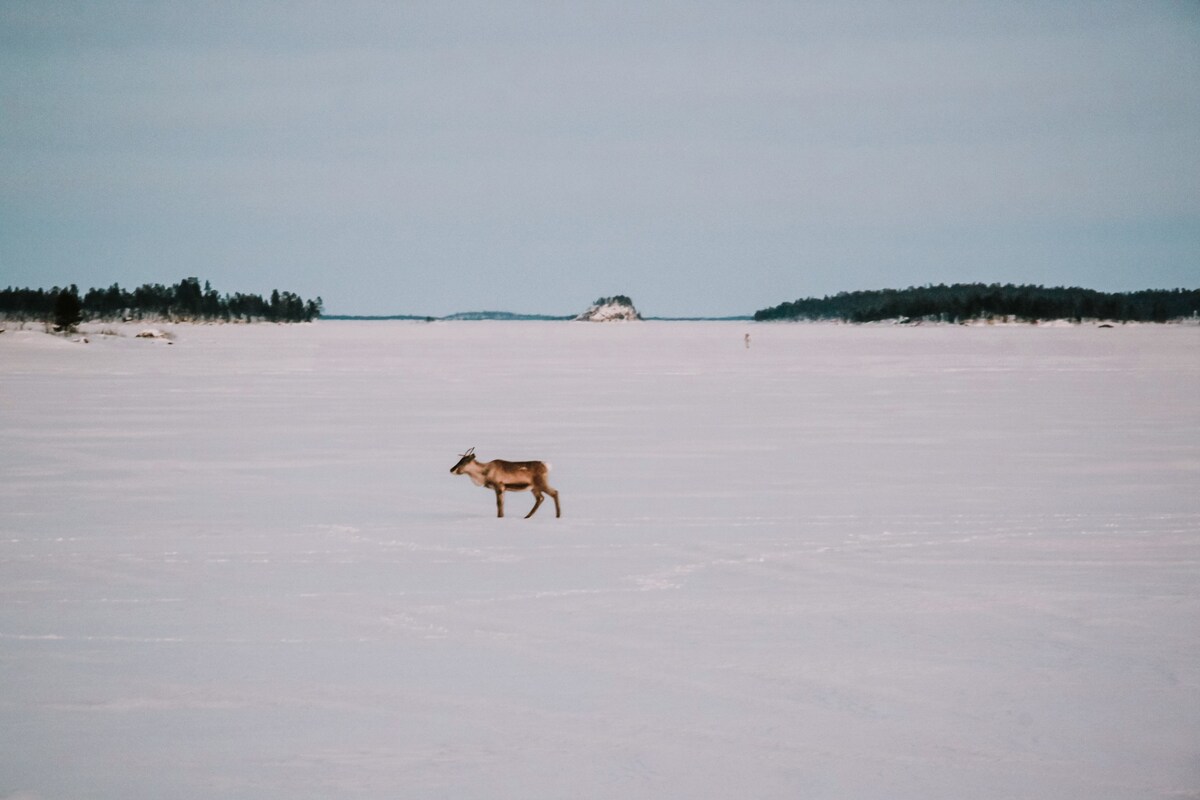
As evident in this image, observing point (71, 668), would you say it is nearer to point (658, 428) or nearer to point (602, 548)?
point (602, 548)

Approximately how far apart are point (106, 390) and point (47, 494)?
→ 19.0m

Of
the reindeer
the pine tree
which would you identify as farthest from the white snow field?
the pine tree

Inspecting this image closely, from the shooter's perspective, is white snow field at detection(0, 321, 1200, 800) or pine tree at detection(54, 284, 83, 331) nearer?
white snow field at detection(0, 321, 1200, 800)

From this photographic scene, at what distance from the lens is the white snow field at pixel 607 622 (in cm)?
548

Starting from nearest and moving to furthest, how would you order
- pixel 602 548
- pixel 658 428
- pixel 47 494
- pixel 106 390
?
pixel 602 548 < pixel 47 494 < pixel 658 428 < pixel 106 390

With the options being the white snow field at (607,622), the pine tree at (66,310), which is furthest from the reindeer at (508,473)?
the pine tree at (66,310)

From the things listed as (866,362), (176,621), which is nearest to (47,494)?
(176,621)

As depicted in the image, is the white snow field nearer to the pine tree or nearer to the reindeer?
the reindeer

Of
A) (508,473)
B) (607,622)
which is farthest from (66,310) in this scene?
(607,622)

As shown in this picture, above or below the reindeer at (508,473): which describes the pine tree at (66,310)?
above

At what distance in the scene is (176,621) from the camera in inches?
308

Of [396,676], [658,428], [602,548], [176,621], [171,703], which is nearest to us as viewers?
[171,703]

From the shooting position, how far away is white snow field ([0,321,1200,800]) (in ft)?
18.0

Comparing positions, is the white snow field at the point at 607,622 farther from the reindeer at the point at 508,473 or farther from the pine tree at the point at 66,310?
the pine tree at the point at 66,310
